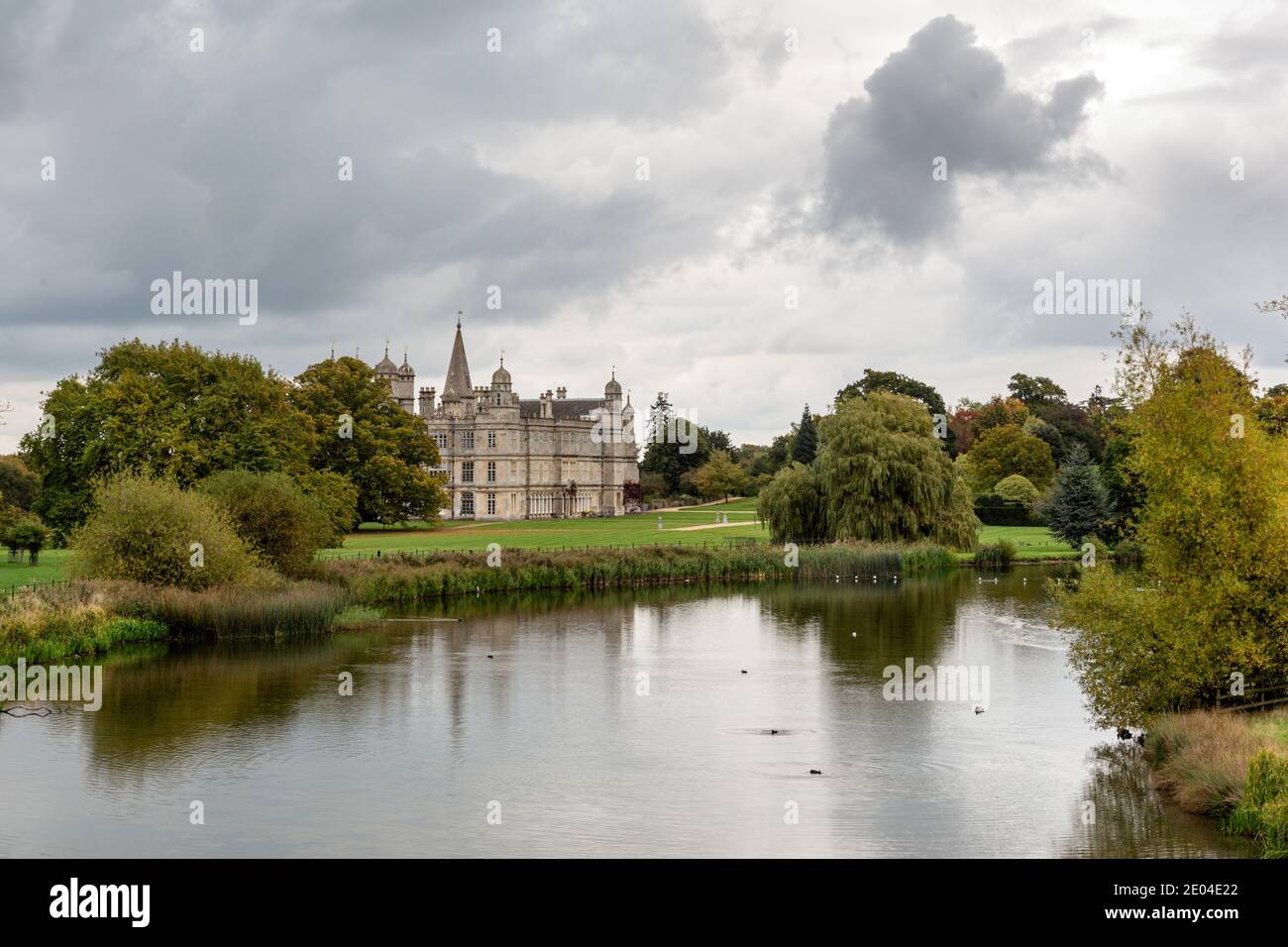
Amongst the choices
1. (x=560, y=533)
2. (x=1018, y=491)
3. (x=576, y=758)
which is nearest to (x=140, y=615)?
(x=576, y=758)

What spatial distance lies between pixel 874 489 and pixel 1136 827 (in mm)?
36642

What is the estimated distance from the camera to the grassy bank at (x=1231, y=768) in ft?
46.3

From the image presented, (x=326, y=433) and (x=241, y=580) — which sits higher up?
(x=326, y=433)

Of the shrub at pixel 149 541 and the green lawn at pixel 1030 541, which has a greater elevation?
the shrub at pixel 149 541

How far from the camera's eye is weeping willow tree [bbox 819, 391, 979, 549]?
168 ft

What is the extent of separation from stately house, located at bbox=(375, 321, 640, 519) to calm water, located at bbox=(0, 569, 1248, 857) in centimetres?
6621

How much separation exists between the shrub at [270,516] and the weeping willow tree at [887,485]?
22856 mm

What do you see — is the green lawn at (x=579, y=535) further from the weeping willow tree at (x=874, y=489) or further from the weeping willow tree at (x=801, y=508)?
the weeping willow tree at (x=801, y=508)

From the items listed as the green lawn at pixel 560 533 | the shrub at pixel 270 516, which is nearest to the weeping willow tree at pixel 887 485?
the green lawn at pixel 560 533
